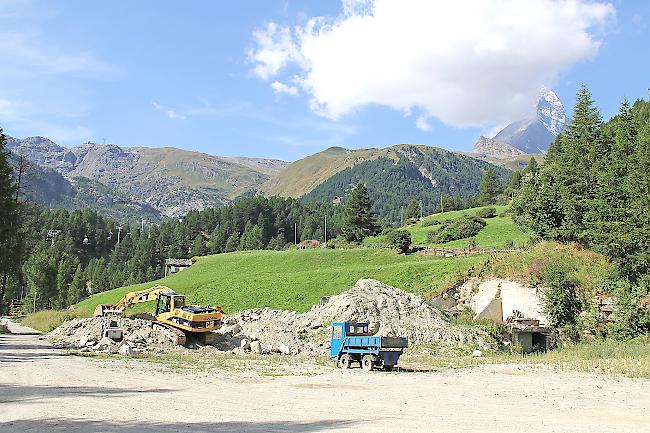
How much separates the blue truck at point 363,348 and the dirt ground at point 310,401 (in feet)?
5.02

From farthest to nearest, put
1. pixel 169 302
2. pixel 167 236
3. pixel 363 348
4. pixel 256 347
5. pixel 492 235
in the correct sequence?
1. pixel 167 236
2. pixel 492 235
3. pixel 169 302
4. pixel 256 347
5. pixel 363 348

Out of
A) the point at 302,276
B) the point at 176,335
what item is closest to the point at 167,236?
the point at 302,276

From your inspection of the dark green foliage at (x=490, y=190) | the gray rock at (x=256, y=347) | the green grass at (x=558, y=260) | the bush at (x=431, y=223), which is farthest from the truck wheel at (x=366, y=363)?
the dark green foliage at (x=490, y=190)

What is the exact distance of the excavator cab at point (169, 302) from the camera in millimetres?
33969

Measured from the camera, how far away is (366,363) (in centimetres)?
2459

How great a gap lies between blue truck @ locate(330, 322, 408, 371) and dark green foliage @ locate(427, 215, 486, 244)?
56.4m

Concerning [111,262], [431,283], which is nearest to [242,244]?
[111,262]

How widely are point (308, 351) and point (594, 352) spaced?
1476 centimetres

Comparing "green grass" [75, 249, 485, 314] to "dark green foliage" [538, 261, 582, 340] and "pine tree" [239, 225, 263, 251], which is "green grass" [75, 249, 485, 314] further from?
"pine tree" [239, 225, 263, 251]

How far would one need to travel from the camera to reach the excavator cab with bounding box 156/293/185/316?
34.0m

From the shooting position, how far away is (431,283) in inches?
1708

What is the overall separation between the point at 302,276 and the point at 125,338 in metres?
25.5

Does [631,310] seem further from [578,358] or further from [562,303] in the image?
[578,358]

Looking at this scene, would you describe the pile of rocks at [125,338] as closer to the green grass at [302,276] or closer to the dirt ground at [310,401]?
the dirt ground at [310,401]
